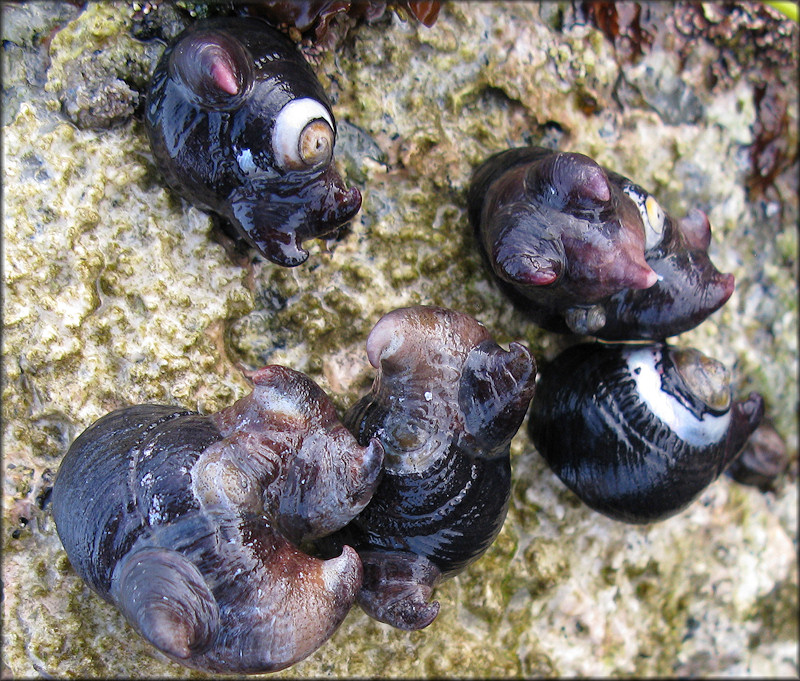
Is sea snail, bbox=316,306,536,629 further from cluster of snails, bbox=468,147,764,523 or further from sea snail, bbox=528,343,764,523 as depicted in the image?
sea snail, bbox=528,343,764,523

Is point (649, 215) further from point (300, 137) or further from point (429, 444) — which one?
point (300, 137)

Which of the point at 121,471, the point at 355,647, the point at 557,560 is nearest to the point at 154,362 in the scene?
the point at 121,471

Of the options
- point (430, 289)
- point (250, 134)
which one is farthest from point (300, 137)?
point (430, 289)

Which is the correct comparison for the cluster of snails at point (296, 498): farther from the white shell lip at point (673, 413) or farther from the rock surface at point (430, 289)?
the white shell lip at point (673, 413)

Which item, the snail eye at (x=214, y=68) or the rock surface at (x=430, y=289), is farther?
the rock surface at (x=430, y=289)

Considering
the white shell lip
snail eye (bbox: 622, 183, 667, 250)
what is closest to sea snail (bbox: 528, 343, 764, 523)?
the white shell lip

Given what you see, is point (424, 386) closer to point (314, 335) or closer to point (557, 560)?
point (314, 335)

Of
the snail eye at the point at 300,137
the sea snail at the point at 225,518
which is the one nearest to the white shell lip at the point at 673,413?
the sea snail at the point at 225,518
